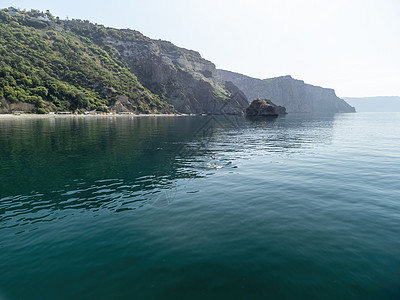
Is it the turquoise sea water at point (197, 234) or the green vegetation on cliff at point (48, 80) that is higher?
the green vegetation on cliff at point (48, 80)

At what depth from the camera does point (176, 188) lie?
19359 millimetres

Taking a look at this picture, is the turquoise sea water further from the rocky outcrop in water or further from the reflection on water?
the rocky outcrop in water

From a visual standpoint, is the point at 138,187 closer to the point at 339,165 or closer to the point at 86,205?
the point at 86,205

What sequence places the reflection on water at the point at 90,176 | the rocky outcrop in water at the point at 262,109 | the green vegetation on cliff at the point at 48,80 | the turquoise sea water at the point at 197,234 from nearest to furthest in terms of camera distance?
the turquoise sea water at the point at 197,234, the reflection on water at the point at 90,176, the green vegetation on cliff at the point at 48,80, the rocky outcrop in water at the point at 262,109

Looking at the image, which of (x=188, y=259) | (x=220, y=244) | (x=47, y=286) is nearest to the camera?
(x=47, y=286)

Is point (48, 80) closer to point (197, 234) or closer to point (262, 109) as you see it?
point (262, 109)

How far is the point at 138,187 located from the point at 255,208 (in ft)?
35.1

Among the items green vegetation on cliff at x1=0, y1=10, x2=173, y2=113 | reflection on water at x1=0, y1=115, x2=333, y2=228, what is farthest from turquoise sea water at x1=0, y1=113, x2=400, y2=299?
green vegetation on cliff at x1=0, y1=10, x2=173, y2=113

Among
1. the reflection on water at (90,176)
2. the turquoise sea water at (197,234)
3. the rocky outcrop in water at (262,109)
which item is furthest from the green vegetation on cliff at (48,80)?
the turquoise sea water at (197,234)

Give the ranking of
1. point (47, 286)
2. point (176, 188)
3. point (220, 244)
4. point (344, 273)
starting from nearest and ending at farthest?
point (47, 286)
point (344, 273)
point (220, 244)
point (176, 188)

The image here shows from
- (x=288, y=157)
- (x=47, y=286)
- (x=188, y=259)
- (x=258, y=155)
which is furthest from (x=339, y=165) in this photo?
(x=47, y=286)

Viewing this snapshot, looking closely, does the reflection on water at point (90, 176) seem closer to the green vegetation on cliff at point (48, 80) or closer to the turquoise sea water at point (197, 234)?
the turquoise sea water at point (197, 234)

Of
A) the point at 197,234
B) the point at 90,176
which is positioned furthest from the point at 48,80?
the point at 197,234

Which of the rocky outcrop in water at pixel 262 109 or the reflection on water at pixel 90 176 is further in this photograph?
the rocky outcrop in water at pixel 262 109
